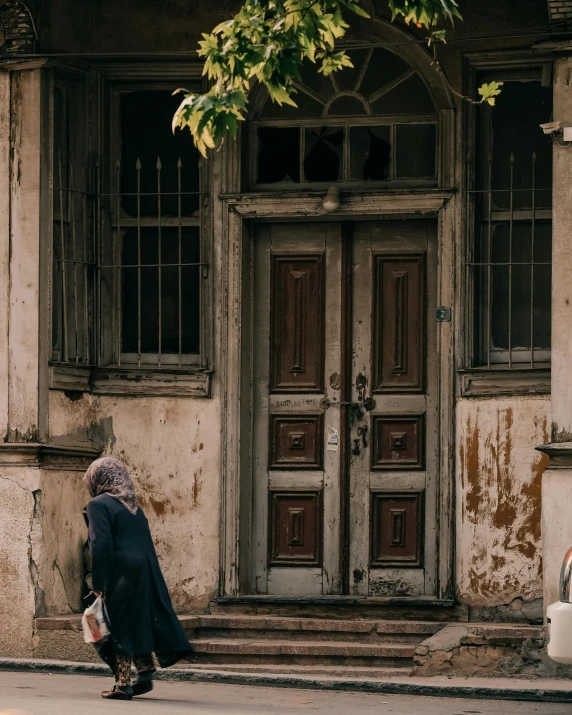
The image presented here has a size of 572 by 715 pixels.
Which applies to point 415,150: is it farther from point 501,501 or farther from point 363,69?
point 501,501

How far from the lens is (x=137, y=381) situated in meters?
13.8

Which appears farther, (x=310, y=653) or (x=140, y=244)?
(x=140, y=244)

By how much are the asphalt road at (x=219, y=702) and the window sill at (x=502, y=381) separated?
2671mm

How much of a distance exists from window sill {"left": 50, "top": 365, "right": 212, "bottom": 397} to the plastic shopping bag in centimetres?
311

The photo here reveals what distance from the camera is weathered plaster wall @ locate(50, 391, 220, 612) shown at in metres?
13.5

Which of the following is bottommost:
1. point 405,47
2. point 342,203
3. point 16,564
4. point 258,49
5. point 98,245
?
point 16,564

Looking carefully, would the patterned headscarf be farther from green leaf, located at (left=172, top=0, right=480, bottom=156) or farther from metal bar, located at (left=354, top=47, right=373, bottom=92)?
metal bar, located at (left=354, top=47, right=373, bottom=92)

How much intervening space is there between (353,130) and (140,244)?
6.25 feet

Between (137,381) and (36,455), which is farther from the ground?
(137,381)

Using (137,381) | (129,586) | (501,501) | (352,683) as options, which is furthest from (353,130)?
(129,586)

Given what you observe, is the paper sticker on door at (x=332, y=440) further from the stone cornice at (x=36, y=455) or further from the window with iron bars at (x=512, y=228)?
the stone cornice at (x=36, y=455)

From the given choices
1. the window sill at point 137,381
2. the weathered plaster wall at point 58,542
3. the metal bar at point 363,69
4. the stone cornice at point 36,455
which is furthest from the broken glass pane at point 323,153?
the weathered plaster wall at point 58,542

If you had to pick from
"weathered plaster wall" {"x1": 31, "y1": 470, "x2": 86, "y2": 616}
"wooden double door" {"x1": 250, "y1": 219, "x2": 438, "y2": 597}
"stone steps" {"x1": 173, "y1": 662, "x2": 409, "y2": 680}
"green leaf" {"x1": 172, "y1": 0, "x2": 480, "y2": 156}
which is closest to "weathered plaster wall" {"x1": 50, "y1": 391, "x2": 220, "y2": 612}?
"weathered plaster wall" {"x1": 31, "y1": 470, "x2": 86, "y2": 616}

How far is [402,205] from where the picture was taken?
13391mm
